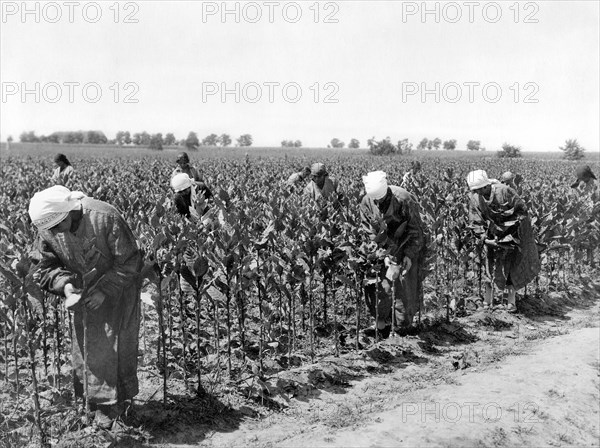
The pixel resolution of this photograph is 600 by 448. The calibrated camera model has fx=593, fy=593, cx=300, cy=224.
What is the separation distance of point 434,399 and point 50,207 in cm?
375

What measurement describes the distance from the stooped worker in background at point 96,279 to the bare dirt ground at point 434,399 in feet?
2.14

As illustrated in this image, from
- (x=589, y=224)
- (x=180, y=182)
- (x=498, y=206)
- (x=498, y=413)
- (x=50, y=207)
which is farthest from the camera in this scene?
(x=589, y=224)

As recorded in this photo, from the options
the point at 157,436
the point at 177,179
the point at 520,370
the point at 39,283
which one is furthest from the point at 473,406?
the point at 177,179

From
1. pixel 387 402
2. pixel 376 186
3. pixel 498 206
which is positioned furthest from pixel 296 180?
pixel 387 402

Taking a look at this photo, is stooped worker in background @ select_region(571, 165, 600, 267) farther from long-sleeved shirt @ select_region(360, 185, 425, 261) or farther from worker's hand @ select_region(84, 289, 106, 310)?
worker's hand @ select_region(84, 289, 106, 310)

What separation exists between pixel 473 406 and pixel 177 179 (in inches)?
192

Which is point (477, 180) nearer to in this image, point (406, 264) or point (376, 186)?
point (406, 264)

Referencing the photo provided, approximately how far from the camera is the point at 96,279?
4.46 meters

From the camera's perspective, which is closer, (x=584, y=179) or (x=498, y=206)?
(x=498, y=206)

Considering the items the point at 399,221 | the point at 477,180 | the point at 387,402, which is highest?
the point at 477,180

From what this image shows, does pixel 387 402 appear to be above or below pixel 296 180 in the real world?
below

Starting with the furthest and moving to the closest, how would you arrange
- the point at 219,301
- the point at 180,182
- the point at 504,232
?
the point at 504,232
the point at 180,182
the point at 219,301

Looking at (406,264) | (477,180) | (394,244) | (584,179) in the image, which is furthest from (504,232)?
(584,179)

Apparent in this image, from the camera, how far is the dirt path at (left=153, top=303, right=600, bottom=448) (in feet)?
15.9
